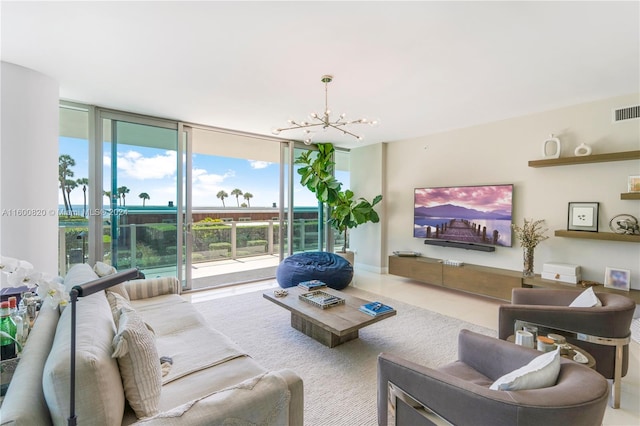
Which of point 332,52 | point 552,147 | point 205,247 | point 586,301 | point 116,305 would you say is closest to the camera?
point 116,305

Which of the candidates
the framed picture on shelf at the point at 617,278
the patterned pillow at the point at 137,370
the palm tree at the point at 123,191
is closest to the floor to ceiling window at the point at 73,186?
the palm tree at the point at 123,191

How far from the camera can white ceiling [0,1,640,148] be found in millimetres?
1897

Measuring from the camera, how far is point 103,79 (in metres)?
2.92

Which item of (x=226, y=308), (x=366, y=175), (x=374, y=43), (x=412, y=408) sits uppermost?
(x=374, y=43)

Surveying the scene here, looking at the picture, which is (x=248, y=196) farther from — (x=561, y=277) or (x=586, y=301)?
(x=586, y=301)

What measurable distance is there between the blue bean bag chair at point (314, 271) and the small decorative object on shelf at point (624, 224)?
3.22 m

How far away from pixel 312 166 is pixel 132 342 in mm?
4254

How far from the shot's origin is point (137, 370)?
3.97 feet

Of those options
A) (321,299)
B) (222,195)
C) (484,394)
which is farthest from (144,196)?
(484,394)

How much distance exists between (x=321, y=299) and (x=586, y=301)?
2144 mm

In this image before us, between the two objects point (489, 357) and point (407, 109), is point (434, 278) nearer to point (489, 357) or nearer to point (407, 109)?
point (407, 109)

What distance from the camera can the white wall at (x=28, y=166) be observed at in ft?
8.55

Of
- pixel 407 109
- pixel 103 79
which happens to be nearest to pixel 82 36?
pixel 103 79

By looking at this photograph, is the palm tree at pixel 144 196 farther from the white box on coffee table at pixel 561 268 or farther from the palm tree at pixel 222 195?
the white box on coffee table at pixel 561 268
